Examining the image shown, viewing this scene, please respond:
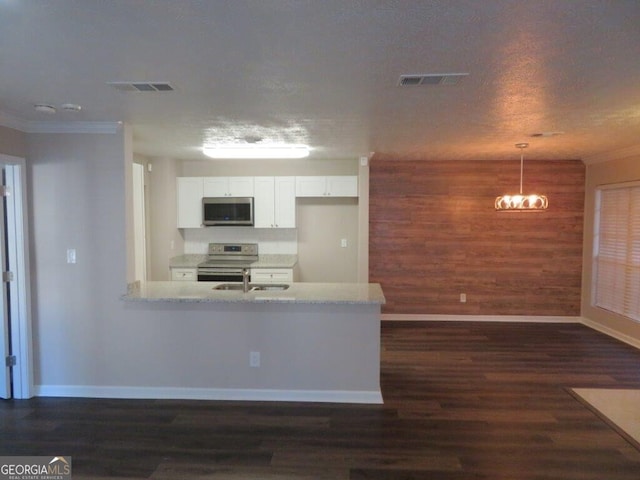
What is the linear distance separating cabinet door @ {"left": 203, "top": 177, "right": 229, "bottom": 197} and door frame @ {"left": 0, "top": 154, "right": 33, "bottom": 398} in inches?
93.6

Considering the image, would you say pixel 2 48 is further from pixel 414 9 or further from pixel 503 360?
pixel 503 360

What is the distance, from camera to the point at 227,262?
5641mm

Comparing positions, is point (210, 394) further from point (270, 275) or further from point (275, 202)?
point (275, 202)

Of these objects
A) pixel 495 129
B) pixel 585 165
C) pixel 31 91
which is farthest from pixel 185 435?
pixel 585 165

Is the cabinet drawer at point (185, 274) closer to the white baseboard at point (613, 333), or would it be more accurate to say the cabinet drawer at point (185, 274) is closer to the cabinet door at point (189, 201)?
the cabinet door at point (189, 201)

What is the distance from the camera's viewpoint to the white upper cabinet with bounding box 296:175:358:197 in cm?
545

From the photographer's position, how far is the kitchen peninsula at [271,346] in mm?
3330

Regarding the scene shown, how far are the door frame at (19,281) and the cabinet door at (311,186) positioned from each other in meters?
3.08

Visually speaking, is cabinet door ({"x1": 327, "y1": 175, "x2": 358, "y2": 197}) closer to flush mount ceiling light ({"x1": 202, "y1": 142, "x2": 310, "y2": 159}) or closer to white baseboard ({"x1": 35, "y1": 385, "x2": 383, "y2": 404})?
flush mount ceiling light ({"x1": 202, "y1": 142, "x2": 310, "y2": 159})

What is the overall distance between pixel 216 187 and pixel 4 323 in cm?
286

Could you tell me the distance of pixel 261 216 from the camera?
5.54m

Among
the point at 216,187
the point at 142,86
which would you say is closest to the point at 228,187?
the point at 216,187

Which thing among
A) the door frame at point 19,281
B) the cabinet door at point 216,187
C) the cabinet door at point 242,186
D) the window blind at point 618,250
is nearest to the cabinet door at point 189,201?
the cabinet door at point 216,187

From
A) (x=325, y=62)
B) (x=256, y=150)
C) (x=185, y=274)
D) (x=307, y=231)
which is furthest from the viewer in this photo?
(x=307, y=231)
